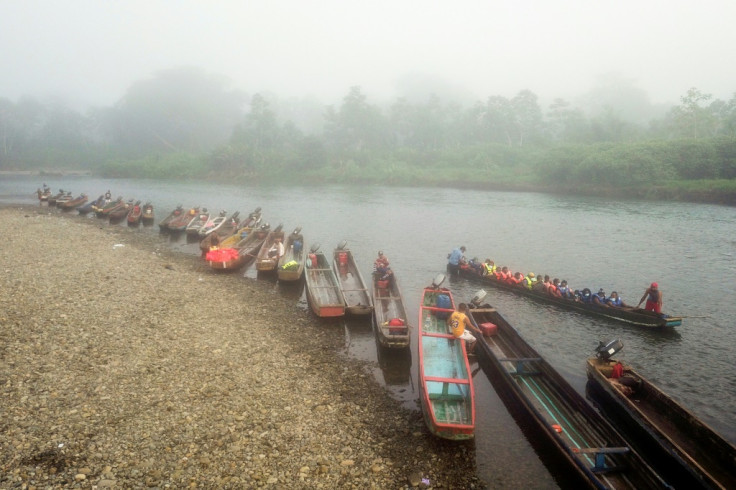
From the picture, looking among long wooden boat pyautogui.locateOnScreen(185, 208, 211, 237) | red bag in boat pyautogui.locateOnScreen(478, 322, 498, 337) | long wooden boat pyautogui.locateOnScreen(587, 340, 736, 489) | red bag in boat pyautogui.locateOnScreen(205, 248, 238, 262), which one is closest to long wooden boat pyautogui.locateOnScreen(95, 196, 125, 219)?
long wooden boat pyautogui.locateOnScreen(185, 208, 211, 237)

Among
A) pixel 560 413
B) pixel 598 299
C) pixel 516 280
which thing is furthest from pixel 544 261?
pixel 560 413

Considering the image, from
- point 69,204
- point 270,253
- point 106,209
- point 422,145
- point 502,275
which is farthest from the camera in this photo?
point 422,145

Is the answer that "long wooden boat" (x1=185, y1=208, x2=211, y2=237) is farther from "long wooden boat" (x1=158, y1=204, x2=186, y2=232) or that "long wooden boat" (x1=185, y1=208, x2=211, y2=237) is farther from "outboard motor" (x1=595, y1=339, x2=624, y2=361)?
"outboard motor" (x1=595, y1=339, x2=624, y2=361)

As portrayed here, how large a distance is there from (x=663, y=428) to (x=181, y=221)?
33009mm

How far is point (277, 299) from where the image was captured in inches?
758

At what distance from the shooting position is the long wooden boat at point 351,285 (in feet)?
54.2

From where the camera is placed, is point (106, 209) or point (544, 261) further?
point (106, 209)

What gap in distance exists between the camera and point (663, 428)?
10.1m

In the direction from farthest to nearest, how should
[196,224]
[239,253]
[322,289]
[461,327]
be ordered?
1. [196,224]
2. [239,253]
3. [322,289]
4. [461,327]

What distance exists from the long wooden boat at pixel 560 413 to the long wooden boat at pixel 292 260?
8.88 m

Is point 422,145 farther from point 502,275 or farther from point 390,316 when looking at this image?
point 390,316

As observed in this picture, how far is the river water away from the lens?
12688 mm

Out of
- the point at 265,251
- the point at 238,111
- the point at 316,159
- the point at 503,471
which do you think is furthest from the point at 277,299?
the point at 238,111

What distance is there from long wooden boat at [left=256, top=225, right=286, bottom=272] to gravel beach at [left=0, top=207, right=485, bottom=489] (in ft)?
14.5
